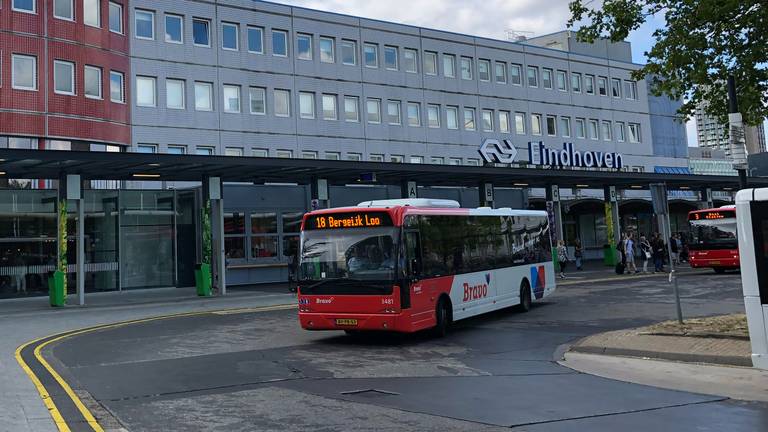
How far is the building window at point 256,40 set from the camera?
1532 inches

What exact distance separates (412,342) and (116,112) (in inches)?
970

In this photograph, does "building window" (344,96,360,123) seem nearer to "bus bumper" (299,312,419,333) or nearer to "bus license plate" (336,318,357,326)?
"bus bumper" (299,312,419,333)

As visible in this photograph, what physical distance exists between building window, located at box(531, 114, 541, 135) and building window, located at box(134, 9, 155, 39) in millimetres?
26682

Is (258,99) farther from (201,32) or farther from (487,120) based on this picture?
(487,120)

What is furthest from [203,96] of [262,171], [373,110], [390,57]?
[390,57]

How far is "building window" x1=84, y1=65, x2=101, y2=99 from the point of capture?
32438mm

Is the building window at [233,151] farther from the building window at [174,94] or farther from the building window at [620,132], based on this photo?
the building window at [620,132]

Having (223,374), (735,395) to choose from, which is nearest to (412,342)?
(223,374)

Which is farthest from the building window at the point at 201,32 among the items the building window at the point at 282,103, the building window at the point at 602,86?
the building window at the point at 602,86

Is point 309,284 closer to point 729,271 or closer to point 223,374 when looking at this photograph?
point 223,374

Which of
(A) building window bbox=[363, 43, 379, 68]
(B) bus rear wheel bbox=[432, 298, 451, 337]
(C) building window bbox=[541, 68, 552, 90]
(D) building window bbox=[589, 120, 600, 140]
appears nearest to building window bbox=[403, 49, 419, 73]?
(A) building window bbox=[363, 43, 379, 68]

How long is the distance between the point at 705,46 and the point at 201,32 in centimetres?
2890

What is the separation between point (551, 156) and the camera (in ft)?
155

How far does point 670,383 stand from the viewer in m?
9.55
